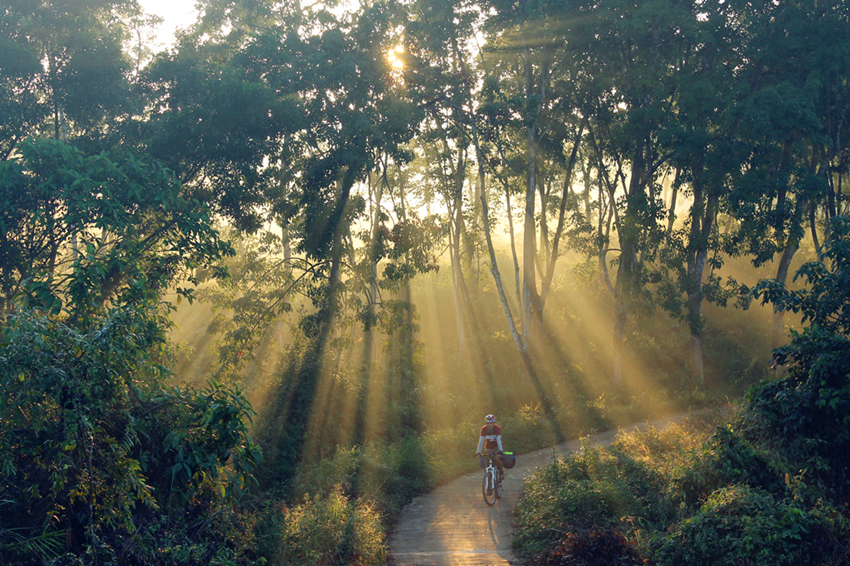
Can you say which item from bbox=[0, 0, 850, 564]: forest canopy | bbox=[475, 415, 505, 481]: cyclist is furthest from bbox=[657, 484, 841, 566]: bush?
bbox=[475, 415, 505, 481]: cyclist

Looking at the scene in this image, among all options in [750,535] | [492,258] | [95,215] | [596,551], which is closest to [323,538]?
[596,551]

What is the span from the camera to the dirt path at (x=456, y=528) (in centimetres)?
809

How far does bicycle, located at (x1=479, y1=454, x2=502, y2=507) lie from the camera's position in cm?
1102

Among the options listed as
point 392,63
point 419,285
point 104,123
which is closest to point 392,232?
point 392,63

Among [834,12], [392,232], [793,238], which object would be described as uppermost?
[834,12]

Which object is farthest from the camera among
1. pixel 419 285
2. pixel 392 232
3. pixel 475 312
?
pixel 419 285

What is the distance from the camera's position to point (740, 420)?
26.8 ft

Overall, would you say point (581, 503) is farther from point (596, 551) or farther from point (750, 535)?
point (750, 535)

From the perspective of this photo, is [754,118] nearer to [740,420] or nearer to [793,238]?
[793,238]

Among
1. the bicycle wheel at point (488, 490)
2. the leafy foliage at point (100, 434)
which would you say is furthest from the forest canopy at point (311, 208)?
the bicycle wheel at point (488, 490)

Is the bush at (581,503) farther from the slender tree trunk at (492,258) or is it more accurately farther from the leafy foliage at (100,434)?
the slender tree trunk at (492,258)

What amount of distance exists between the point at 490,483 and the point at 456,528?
1.56m

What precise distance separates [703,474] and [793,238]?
15.0m

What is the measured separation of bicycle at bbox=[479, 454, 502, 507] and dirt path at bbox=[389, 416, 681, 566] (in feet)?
0.47
